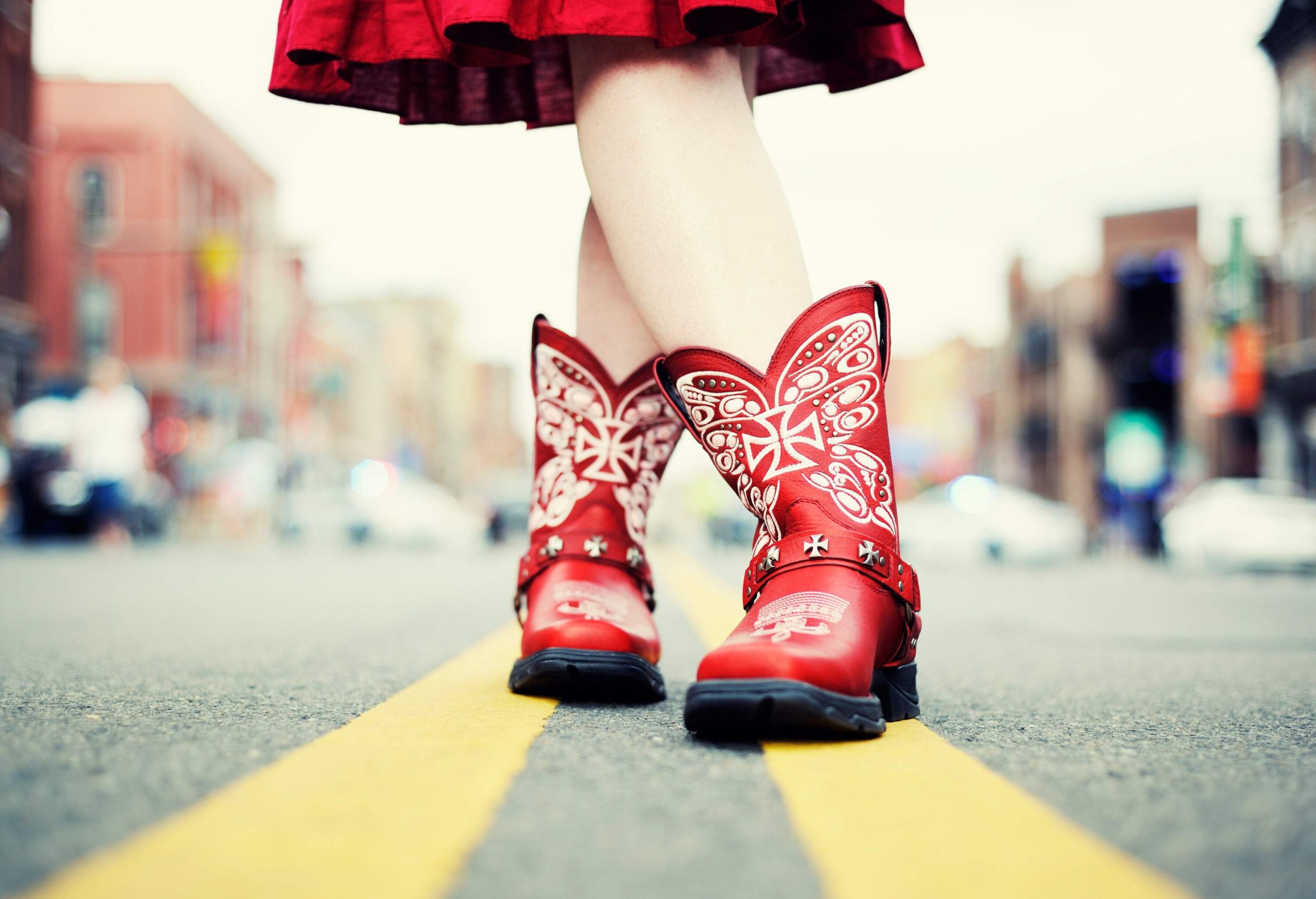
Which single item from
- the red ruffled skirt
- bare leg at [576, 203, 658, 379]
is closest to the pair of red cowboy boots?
bare leg at [576, 203, 658, 379]

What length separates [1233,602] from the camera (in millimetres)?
5395

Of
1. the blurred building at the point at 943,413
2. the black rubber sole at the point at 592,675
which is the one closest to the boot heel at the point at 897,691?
the black rubber sole at the point at 592,675

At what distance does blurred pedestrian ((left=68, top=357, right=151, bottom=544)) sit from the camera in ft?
33.6

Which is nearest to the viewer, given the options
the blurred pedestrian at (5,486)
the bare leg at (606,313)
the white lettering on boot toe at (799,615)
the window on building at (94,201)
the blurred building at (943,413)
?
the white lettering on boot toe at (799,615)

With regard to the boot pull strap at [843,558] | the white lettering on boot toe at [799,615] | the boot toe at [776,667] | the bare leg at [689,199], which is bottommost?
the boot toe at [776,667]

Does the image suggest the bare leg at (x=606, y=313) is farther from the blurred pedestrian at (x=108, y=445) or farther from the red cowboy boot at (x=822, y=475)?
the blurred pedestrian at (x=108, y=445)

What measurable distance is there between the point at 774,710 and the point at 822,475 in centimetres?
37

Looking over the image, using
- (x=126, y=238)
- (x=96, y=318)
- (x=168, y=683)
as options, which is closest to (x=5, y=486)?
(x=168, y=683)

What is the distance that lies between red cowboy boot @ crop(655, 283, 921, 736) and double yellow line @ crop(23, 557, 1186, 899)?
18cm

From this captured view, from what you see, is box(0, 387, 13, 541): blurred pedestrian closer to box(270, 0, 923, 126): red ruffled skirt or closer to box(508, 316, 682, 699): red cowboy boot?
box(270, 0, 923, 126): red ruffled skirt

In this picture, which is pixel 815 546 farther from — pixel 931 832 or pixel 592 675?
pixel 931 832

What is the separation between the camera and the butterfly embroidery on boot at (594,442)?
1804 millimetres

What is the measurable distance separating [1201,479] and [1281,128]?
11.1 metres

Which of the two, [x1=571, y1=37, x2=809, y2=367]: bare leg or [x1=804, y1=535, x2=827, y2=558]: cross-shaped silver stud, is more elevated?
[x1=571, y1=37, x2=809, y2=367]: bare leg
